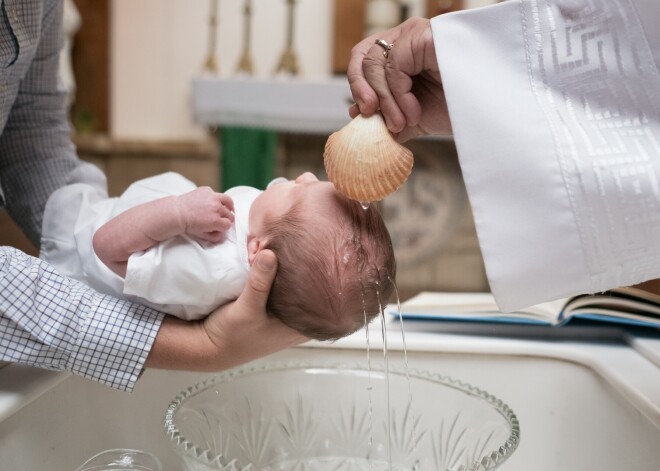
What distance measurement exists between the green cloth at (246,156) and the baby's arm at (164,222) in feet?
6.35

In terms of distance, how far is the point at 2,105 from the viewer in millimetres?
865

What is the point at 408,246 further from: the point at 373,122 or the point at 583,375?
the point at 373,122

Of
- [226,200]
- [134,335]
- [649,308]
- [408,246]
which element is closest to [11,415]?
[134,335]

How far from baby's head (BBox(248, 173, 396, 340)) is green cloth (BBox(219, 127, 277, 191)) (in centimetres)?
198

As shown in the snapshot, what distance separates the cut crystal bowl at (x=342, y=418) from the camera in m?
0.79

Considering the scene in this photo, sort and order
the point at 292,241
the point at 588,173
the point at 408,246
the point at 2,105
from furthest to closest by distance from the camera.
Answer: the point at 408,246
the point at 2,105
the point at 292,241
the point at 588,173

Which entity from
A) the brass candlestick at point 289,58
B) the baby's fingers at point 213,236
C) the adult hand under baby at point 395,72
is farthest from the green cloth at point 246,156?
the adult hand under baby at point 395,72

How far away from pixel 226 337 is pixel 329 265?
0.40 ft

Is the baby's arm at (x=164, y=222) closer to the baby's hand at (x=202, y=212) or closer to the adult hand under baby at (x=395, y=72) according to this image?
the baby's hand at (x=202, y=212)

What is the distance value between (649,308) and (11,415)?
0.72m

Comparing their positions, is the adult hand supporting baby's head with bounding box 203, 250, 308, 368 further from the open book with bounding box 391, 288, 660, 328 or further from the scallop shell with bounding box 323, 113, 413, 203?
the open book with bounding box 391, 288, 660, 328

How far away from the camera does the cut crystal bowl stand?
0.79 meters

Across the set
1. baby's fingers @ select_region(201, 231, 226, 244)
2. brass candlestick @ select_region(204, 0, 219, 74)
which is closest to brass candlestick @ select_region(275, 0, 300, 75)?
brass candlestick @ select_region(204, 0, 219, 74)

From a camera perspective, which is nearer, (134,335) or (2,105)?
(134,335)
